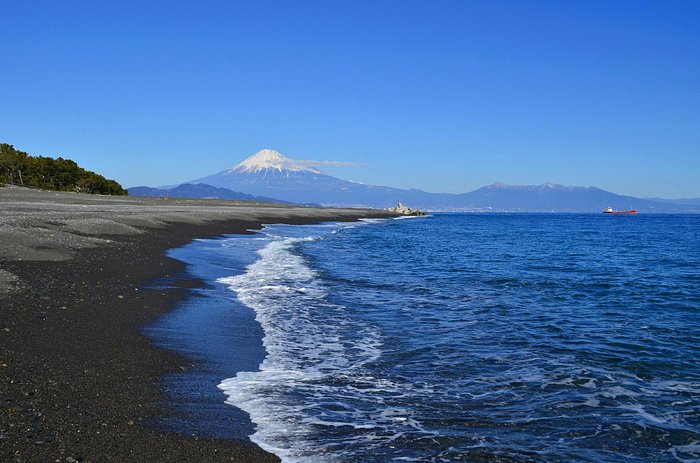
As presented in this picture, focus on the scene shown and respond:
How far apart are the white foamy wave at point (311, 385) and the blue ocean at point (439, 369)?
0.10 feet

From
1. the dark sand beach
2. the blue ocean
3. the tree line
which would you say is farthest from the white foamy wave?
the tree line

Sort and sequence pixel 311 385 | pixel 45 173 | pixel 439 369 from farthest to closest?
pixel 45 173, pixel 439 369, pixel 311 385

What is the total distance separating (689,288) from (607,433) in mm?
17906

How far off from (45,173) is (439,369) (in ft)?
264

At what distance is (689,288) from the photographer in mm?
22109

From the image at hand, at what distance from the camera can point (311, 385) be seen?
347 inches

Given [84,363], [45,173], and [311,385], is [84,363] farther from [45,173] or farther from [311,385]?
[45,173]

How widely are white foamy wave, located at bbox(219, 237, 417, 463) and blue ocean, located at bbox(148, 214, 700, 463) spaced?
0.03 metres

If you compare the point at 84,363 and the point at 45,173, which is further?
the point at 45,173

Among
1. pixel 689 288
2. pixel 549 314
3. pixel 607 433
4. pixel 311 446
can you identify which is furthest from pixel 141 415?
pixel 689 288

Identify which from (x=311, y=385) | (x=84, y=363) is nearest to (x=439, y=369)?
(x=311, y=385)

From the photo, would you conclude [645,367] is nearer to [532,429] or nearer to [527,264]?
[532,429]

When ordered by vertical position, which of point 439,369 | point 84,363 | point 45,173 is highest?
point 45,173

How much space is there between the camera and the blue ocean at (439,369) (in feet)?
22.2
